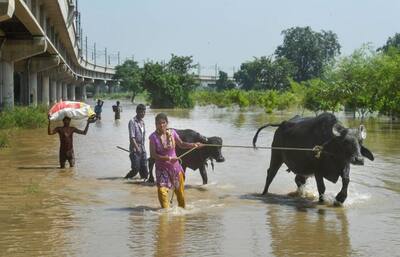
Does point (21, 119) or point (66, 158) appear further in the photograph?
point (21, 119)

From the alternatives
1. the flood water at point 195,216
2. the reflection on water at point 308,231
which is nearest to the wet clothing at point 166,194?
the flood water at point 195,216

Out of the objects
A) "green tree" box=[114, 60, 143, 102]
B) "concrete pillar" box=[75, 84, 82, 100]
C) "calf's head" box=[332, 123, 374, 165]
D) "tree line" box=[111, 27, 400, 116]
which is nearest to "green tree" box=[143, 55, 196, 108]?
"tree line" box=[111, 27, 400, 116]

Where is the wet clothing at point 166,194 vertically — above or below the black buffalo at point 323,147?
below

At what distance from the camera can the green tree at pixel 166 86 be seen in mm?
72125

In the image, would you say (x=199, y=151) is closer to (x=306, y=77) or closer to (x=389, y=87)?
(x=389, y=87)

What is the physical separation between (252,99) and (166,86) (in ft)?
39.3

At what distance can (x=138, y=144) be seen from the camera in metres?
13.2

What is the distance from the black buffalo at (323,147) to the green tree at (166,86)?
6040cm

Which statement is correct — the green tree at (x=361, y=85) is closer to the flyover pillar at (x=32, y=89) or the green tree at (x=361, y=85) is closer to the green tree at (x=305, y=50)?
the flyover pillar at (x=32, y=89)

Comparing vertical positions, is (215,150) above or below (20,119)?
above

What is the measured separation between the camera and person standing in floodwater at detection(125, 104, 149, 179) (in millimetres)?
13086

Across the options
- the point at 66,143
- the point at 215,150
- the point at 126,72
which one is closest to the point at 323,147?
the point at 215,150

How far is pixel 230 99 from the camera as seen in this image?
77562mm

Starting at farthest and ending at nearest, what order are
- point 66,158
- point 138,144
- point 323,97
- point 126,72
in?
1. point 126,72
2. point 323,97
3. point 66,158
4. point 138,144
